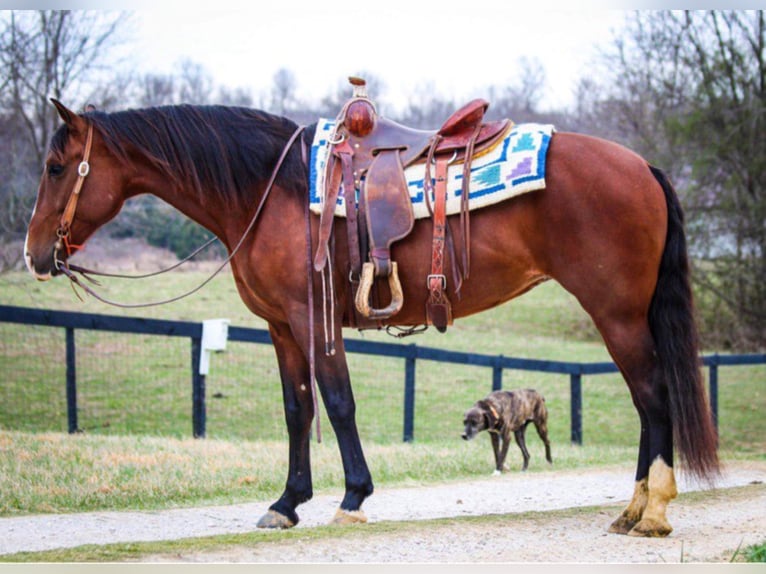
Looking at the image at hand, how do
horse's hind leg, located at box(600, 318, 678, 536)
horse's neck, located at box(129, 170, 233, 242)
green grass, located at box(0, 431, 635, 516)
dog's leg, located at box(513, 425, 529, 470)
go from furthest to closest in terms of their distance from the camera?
dog's leg, located at box(513, 425, 529, 470) < green grass, located at box(0, 431, 635, 516) < horse's neck, located at box(129, 170, 233, 242) < horse's hind leg, located at box(600, 318, 678, 536)

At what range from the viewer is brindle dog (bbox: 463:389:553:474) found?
806 centimetres

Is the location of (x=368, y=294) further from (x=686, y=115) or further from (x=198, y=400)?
(x=686, y=115)

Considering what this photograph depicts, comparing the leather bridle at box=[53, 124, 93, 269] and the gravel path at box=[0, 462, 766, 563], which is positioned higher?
the leather bridle at box=[53, 124, 93, 269]

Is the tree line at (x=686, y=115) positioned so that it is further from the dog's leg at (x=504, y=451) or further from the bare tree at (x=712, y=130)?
the dog's leg at (x=504, y=451)

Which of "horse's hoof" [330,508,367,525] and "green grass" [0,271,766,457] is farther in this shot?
"green grass" [0,271,766,457]

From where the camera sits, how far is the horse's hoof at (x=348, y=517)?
4.69 meters

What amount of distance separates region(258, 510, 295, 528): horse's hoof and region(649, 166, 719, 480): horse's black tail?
217 centimetres

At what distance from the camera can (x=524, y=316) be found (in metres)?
20.0

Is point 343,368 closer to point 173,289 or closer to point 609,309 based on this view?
point 609,309

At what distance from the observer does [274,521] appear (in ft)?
16.2

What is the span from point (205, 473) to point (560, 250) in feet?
11.1

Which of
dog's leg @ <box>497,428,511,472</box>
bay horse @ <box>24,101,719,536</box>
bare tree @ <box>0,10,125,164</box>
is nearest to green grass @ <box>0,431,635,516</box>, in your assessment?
dog's leg @ <box>497,428,511,472</box>

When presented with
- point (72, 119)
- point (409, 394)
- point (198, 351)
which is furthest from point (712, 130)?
point (72, 119)

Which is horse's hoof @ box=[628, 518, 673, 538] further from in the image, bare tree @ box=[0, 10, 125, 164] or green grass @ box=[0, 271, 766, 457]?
bare tree @ box=[0, 10, 125, 164]
